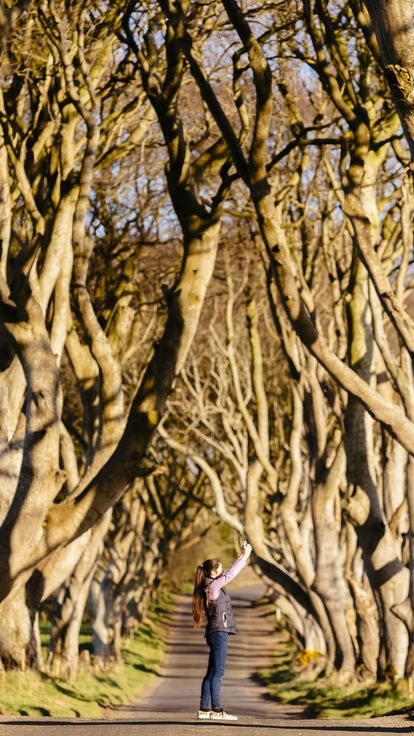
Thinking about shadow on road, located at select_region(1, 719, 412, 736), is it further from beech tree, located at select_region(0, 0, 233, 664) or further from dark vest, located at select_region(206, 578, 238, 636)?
beech tree, located at select_region(0, 0, 233, 664)

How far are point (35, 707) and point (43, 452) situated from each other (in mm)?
4896

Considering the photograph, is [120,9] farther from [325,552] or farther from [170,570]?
[170,570]

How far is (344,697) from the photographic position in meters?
17.8

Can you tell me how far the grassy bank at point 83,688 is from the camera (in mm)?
15508

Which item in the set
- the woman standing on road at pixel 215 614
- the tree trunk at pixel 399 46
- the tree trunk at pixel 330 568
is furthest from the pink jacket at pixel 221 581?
the tree trunk at pixel 330 568

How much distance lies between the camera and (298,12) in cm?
1445

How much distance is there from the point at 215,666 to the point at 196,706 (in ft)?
36.5

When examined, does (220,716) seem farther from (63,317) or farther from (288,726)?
(63,317)

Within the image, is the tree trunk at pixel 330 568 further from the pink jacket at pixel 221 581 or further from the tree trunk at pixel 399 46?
the tree trunk at pixel 399 46

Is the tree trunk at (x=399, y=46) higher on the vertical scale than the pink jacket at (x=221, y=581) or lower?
higher

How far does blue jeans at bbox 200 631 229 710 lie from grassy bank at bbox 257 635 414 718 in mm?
3492

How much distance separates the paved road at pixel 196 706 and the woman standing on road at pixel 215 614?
406 millimetres

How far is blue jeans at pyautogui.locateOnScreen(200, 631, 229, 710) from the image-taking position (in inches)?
424

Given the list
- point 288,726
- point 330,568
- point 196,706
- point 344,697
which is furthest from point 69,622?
point 288,726
